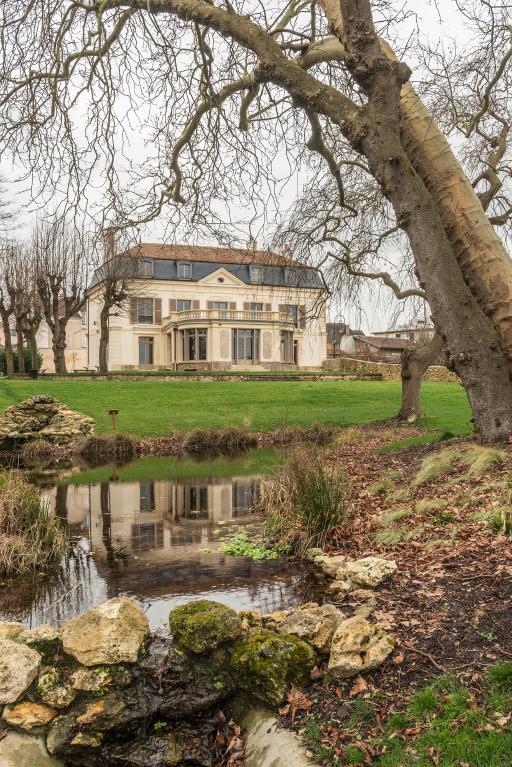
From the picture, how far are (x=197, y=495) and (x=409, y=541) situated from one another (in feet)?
20.3

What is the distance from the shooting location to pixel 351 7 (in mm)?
7637

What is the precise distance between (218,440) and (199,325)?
27109 mm

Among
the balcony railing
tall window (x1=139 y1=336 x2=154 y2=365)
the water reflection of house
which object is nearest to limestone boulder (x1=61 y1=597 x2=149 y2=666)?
the water reflection of house

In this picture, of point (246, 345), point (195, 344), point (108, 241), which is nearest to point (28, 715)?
point (108, 241)

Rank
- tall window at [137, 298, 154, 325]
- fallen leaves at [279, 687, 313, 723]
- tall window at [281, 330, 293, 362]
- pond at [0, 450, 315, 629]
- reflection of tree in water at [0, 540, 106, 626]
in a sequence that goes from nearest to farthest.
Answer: fallen leaves at [279, 687, 313, 723] → reflection of tree in water at [0, 540, 106, 626] → pond at [0, 450, 315, 629] → tall window at [281, 330, 293, 362] → tall window at [137, 298, 154, 325]

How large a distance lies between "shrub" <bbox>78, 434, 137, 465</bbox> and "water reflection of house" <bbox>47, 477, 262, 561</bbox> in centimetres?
437

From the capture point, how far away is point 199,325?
45.2 m

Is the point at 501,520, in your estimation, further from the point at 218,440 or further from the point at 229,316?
the point at 229,316

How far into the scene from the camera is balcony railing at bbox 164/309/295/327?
4531cm

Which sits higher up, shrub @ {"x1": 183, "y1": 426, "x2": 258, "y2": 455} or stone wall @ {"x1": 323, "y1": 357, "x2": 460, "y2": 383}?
stone wall @ {"x1": 323, "y1": 357, "x2": 460, "y2": 383}

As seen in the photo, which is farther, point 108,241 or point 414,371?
point 414,371

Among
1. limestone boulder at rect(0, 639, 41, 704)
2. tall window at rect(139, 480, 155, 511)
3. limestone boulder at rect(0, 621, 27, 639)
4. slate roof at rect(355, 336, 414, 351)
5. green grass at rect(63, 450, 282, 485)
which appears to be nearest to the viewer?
limestone boulder at rect(0, 639, 41, 704)

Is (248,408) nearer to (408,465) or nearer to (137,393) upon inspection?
(137,393)

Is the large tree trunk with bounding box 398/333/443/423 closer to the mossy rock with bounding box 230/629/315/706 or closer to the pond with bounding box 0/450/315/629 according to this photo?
the pond with bounding box 0/450/315/629
